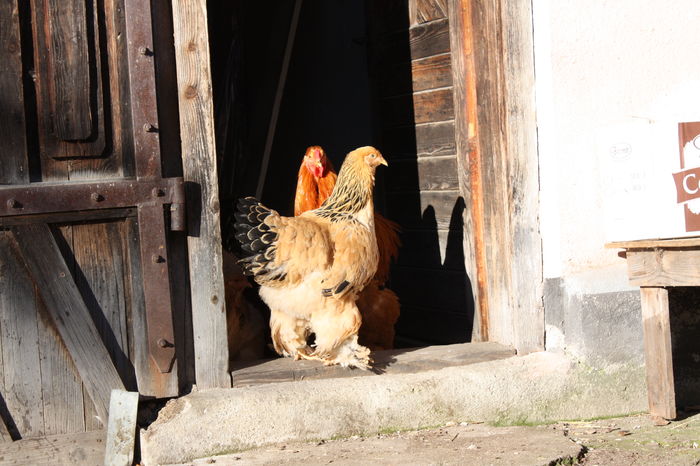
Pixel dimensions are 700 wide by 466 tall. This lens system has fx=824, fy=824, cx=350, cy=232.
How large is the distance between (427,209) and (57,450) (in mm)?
2972

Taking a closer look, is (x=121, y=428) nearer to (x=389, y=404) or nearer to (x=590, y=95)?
(x=389, y=404)

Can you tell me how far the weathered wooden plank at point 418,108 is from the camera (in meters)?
5.46

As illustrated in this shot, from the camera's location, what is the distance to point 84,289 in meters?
3.96

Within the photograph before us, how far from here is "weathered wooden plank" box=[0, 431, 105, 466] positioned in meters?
3.91

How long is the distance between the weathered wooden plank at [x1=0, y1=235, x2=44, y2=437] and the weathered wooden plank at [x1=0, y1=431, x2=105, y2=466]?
0.19 ft

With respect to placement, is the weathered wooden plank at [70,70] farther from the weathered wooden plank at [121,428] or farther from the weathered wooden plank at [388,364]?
the weathered wooden plank at [388,364]

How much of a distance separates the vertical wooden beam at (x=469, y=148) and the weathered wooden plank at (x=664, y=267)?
3.07 feet

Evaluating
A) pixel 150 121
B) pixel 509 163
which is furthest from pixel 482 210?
pixel 150 121

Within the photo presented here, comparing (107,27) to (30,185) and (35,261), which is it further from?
(35,261)

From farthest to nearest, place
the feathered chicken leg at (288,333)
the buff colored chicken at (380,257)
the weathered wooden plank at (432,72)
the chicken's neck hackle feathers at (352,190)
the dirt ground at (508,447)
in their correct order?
1. the weathered wooden plank at (432,72)
2. the buff colored chicken at (380,257)
3. the chicken's neck hackle feathers at (352,190)
4. the feathered chicken leg at (288,333)
5. the dirt ground at (508,447)

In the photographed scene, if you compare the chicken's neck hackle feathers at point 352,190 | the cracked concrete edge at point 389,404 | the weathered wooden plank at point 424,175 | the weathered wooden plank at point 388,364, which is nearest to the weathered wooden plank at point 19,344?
the cracked concrete edge at point 389,404

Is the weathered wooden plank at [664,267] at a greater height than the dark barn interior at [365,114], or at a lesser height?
lesser

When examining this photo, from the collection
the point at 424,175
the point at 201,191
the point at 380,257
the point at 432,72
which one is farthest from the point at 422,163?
the point at 201,191

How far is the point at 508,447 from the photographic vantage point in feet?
13.2
